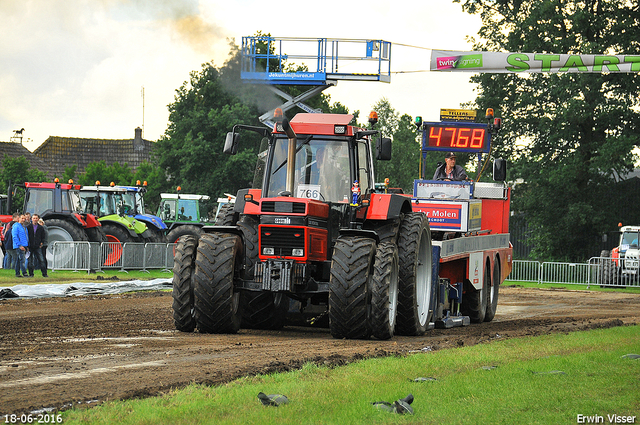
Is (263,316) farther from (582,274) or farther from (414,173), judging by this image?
(414,173)

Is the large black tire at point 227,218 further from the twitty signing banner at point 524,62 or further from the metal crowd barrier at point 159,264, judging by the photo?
the metal crowd barrier at point 159,264

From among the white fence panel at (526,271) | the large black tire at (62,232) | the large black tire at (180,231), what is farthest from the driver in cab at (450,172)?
the white fence panel at (526,271)

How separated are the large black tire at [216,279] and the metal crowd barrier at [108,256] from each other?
1564 centimetres

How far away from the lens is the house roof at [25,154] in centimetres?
6131

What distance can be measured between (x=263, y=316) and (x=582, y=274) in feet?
75.7

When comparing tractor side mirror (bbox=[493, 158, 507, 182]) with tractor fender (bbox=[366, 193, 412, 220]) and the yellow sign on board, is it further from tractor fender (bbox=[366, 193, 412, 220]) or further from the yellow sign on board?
tractor fender (bbox=[366, 193, 412, 220])

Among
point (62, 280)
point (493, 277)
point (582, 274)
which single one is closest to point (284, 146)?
point (493, 277)

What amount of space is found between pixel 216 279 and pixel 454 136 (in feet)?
27.0

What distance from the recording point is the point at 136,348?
30.8 ft

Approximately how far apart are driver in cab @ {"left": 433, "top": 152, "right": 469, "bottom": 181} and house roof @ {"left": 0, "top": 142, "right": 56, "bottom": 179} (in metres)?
50.0

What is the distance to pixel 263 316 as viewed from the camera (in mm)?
12375

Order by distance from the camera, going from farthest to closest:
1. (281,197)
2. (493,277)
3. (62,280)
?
1. (62,280)
2. (493,277)
3. (281,197)

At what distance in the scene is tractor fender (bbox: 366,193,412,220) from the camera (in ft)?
38.5

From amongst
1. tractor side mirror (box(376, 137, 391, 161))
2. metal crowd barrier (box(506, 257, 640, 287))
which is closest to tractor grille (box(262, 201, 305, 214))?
tractor side mirror (box(376, 137, 391, 161))
